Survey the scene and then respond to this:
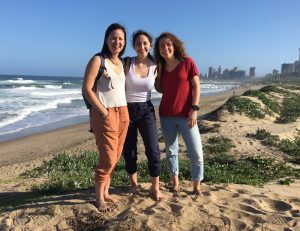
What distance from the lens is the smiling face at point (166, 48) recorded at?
4.71 meters

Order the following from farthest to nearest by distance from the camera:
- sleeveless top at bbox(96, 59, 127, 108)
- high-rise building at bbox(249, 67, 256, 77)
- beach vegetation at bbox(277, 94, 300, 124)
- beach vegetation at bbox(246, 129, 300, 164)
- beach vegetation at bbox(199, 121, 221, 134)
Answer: high-rise building at bbox(249, 67, 256, 77)
beach vegetation at bbox(277, 94, 300, 124)
beach vegetation at bbox(199, 121, 221, 134)
beach vegetation at bbox(246, 129, 300, 164)
sleeveless top at bbox(96, 59, 127, 108)

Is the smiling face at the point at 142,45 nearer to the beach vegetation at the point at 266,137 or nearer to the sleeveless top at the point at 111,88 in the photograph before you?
the sleeveless top at the point at 111,88

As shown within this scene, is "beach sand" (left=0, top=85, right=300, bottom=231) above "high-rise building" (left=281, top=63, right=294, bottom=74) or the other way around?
above

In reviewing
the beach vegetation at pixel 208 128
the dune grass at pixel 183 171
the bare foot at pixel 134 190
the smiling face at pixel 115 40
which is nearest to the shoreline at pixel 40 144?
the dune grass at pixel 183 171

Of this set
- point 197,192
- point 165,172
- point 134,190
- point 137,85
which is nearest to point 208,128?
point 165,172

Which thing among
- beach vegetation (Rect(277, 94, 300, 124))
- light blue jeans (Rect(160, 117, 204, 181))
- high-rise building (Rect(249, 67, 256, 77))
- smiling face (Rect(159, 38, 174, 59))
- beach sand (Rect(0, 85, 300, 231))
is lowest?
high-rise building (Rect(249, 67, 256, 77))

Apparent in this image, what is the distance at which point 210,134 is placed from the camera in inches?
386

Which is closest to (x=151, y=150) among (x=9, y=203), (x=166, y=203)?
(x=166, y=203)

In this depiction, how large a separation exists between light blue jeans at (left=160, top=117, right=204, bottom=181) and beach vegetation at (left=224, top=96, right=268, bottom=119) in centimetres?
822

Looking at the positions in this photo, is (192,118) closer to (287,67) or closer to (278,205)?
Answer: (278,205)

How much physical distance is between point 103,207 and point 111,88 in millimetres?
1361

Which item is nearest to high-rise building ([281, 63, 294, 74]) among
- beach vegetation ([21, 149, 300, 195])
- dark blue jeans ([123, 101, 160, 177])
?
beach vegetation ([21, 149, 300, 195])

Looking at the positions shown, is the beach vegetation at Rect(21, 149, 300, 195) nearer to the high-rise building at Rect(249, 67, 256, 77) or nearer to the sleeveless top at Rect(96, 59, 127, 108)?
the sleeveless top at Rect(96, 59, 127, 108)

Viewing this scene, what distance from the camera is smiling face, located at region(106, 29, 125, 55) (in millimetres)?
4293
